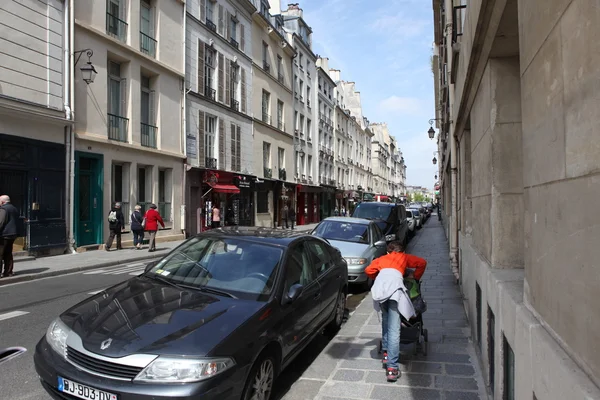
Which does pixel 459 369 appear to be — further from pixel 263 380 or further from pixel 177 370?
pixel 177 370

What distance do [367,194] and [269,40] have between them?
4080 centimetres

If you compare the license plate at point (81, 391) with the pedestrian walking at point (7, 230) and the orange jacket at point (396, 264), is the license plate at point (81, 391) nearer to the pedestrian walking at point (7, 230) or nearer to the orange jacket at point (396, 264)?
the orange jacket at point (396, 264)

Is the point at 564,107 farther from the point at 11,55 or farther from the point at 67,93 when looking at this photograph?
the point at 67,93

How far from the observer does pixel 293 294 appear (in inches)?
165

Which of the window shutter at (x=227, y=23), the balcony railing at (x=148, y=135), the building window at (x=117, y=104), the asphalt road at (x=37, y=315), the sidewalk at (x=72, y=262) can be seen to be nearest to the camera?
the asphalt road at (x=37, y=315)

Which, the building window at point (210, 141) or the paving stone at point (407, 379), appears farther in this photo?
the building window at point (210, 141)

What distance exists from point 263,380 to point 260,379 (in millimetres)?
63

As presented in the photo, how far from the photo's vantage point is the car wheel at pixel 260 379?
3344 mm

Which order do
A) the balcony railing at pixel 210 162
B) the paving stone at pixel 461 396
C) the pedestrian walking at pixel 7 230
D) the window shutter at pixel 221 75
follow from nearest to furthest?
the paving stone at pixel 461 396
the pedestrian walking at pixel 7 230
the balcony railing at pixel 210 162
the window shutter at pixel 221 75

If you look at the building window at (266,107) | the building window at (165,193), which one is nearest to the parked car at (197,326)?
the building window at (165,193)

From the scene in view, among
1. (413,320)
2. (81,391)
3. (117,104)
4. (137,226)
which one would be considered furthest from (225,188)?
(81,391)

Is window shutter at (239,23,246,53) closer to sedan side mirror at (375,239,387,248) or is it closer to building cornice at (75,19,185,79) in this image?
building cornice at (75,19,185,79)

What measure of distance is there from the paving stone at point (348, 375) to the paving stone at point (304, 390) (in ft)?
0.67

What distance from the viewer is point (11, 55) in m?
12.6
